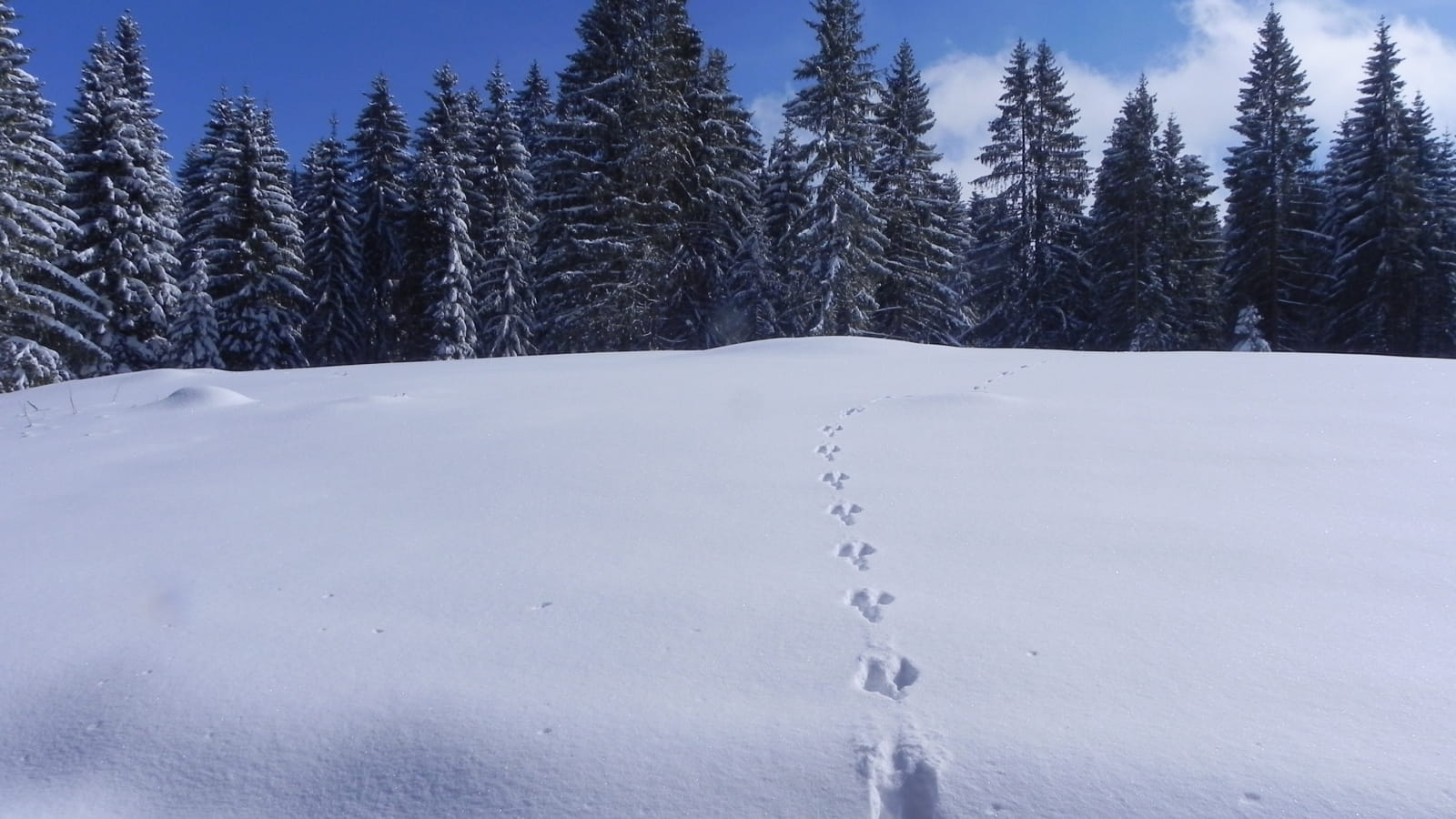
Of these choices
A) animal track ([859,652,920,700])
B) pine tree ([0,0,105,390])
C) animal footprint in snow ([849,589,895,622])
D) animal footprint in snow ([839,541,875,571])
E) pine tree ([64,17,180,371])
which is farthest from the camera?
pine tree ([64,17,180,371])

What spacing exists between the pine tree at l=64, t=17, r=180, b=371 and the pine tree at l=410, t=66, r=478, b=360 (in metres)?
7.15

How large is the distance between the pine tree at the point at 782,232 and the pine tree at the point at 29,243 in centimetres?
1658

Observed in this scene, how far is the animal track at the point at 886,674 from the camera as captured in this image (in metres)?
2.79

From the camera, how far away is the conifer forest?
2100cm

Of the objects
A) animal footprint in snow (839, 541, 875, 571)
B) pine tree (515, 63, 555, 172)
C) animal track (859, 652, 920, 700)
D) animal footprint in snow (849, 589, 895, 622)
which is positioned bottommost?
animal track (859, 652, 920, 700)

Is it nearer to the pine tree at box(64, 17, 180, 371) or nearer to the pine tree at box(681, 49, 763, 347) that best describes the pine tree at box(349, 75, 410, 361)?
the pine tree at box(64, 17, 180, 371)

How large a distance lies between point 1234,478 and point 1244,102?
1213 inches

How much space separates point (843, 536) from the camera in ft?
14.2

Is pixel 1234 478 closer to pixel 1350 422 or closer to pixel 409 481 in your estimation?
pixel 1350 422

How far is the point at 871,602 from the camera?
3506 mm

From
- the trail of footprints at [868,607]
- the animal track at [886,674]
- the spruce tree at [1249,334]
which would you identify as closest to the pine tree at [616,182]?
the trail of footprints at [868,607]

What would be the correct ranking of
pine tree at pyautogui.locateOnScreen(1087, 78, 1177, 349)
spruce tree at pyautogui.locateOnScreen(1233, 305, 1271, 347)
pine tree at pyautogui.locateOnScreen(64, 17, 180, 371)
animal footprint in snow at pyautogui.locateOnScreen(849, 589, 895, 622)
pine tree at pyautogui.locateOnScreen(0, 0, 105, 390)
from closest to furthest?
animal footprint in snow at pyautogui.locateOnScreen(849, 589, 895, 622)
pine tree at pyautogui.locateOnScreen(0, 0, 105, 390)
pine tree at pyautogui.locateOnScreen(64, 17, 180, 371)
spruce tree at pyautogui.locateOnScreen(1233, 305, 1271, 347)
pine tree at pyautogui.locateOnScreen(1087, 78, 1177, 349)

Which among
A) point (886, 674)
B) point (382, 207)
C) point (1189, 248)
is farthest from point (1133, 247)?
point (886, 674)

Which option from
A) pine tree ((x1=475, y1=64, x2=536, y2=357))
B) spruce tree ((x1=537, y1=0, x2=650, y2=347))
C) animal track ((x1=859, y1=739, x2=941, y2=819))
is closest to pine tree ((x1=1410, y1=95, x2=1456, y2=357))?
spruce tree ((x1=537, y1=0, x2=650, y2=347))
